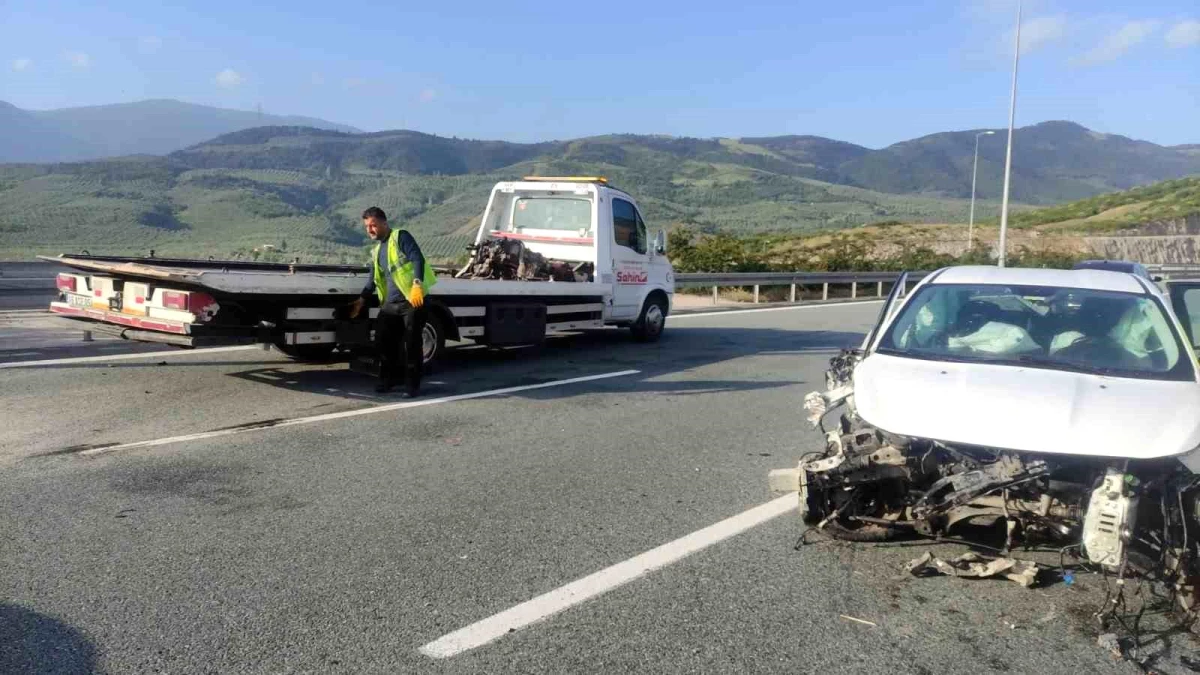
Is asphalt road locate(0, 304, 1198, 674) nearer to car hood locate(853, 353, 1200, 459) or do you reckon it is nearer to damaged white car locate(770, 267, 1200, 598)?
damaged white car locate(770, 267, 1200, 598)

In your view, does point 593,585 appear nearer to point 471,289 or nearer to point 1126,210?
point 471,289

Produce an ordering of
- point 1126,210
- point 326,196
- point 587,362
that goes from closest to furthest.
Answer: point 587,362 < point 1126,210 < point 326,196

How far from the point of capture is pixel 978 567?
14.7ft

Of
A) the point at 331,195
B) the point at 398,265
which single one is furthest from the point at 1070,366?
the point at 331,195

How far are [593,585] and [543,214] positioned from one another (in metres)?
10.1

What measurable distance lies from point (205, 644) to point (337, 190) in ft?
244

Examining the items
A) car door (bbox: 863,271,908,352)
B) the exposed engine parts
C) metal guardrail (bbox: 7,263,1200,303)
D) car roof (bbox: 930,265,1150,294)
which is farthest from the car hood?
the exposed engine parts

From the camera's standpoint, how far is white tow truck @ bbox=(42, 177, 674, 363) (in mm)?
8203

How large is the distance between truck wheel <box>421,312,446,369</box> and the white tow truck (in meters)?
0.01

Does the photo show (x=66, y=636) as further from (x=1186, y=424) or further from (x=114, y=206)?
(x=114, y=206)

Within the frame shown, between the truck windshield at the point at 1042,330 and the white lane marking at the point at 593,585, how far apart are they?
52.7 inches

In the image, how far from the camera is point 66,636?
359 centimetres

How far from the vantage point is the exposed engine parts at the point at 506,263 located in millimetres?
12664

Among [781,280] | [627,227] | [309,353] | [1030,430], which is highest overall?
[627,227]
